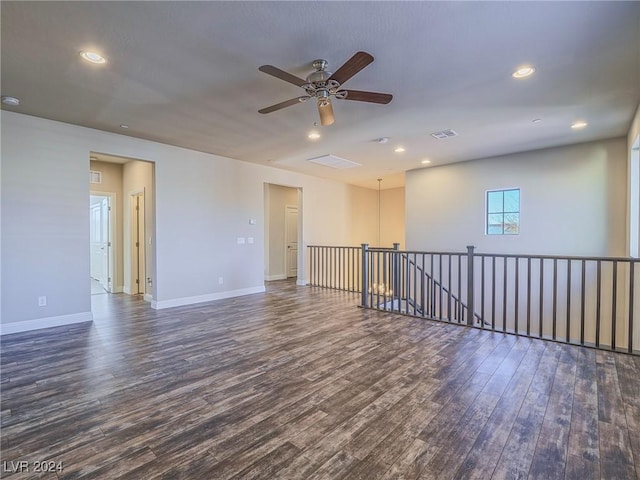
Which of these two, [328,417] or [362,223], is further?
[362,223]

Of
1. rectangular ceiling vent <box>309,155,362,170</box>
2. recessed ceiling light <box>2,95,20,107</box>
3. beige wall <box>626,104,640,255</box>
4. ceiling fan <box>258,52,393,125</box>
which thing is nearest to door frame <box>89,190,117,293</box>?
recessed ceiling light <box>2,95,20,107</box>

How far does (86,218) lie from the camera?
458 centimetres

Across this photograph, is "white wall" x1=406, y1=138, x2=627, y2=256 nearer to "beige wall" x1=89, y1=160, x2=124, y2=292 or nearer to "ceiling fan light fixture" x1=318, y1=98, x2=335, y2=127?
"ceiling fan light fixture" x1=318, y1=98, x2=335, y2=127

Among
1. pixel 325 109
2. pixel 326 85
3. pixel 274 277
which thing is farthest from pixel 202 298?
pixel 326 85

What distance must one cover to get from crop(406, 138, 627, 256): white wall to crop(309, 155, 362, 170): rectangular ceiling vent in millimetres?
1744

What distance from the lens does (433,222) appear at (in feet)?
24.0

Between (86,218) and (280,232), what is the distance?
206 inches

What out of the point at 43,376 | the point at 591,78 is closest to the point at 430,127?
the point at 591,78

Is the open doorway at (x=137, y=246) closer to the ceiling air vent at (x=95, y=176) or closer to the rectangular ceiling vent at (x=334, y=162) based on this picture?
the ceiling air vent at (x=95, y=176)

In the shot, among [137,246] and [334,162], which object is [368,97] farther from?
[137,246]

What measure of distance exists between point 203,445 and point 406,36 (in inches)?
126

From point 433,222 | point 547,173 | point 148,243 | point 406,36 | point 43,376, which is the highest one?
point 406,36

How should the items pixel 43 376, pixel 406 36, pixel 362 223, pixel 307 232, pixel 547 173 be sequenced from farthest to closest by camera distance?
1. pixel 362 223
2. pixel 307 232
3. pixel 547 173
4. pixel 43 376
5. pixel 406 36

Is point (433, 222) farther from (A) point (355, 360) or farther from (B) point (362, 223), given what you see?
(A) point (355, 360)
